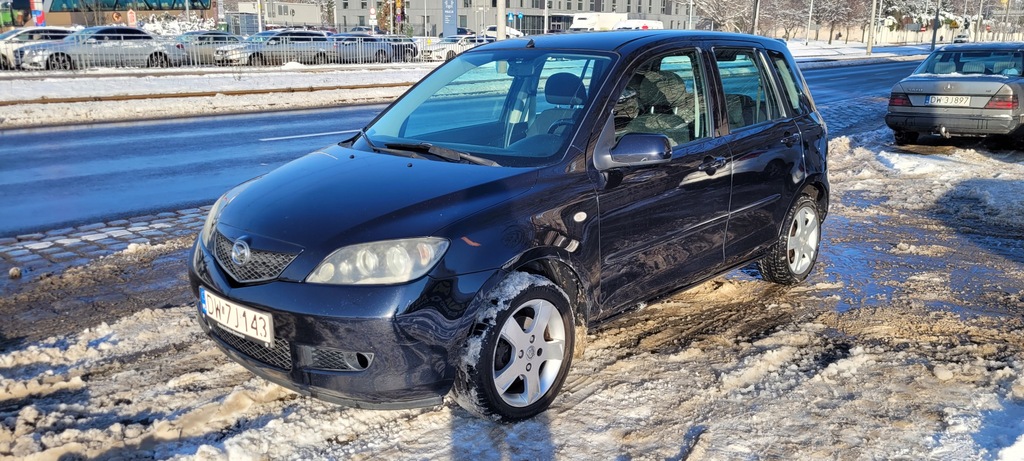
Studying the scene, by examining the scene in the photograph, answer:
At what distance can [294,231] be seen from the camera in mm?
3488

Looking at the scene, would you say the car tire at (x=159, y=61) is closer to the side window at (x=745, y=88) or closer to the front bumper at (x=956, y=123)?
the front bumper at (x=956, y=123)

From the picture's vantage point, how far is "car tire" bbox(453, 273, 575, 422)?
11.2ft

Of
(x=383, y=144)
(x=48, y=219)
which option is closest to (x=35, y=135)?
(x=48, y=219)

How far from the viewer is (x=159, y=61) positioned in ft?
89.8

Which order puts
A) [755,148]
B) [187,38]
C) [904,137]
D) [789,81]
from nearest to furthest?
[755,148]
[789,81]
[904,137]
[187,38]

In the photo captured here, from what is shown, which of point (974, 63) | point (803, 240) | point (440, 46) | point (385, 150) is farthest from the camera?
point (440, 46)

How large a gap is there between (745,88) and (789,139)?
0.52 meters

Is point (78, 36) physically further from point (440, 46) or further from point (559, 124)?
point (559, 124)

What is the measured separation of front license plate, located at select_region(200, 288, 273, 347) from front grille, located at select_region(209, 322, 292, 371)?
0.11 feet

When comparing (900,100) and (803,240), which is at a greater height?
(900,100)

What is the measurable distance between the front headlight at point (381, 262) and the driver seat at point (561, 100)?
3.74ft

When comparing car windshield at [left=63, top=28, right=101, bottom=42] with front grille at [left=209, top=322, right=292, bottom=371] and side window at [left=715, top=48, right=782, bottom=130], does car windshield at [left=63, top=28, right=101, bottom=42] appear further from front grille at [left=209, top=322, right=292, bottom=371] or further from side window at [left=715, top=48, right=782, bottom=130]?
front grille at [left=209, top=322, right=292, bottom=371]

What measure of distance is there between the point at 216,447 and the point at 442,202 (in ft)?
4.45

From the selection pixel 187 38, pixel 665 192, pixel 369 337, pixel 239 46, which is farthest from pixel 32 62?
pixel 369 337
